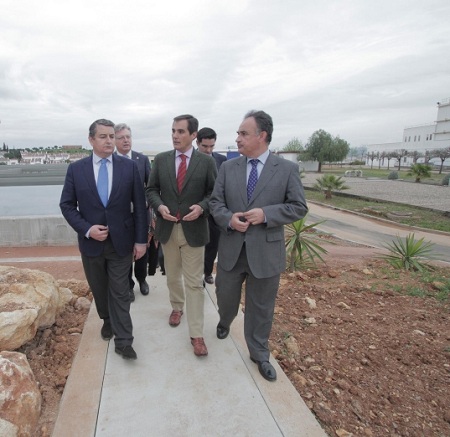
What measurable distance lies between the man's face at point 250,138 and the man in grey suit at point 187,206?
0.52 meters

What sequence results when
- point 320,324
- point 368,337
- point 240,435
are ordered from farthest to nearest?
point 320,324 < point 368,337 < point 240,435

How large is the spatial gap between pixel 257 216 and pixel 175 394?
51.7 inches

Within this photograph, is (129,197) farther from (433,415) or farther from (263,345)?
(433,415)

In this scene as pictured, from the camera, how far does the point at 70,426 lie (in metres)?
1.93

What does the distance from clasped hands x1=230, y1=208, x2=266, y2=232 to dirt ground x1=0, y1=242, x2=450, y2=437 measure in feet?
4.04

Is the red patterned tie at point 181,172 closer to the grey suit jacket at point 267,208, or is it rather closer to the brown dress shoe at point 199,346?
the grey suit jacket at point 267,208

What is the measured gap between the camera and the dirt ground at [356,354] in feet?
7.06

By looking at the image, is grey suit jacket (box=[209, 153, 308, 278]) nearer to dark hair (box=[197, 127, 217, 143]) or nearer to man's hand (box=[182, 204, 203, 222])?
man's hand (box=[182, 204, 203, 222])

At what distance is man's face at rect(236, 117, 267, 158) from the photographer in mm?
2252

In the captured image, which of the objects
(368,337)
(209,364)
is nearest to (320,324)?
(368,337)

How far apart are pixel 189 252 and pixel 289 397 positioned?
1298 millimetres

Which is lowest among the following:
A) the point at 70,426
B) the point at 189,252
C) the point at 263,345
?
the point at 70,426

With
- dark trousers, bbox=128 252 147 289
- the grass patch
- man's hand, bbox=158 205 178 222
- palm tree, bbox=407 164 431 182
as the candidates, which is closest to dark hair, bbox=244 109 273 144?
man's hand, bbox=158 205 178 222

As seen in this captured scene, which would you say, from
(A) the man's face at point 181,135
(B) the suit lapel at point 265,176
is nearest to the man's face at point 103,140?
(A) the man's face at point 181,135
